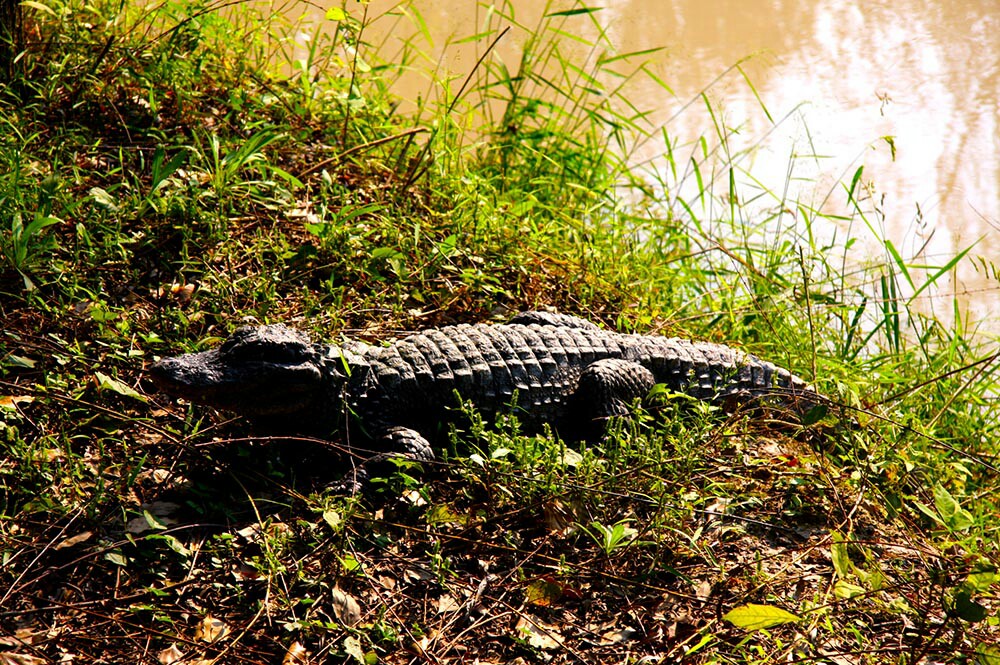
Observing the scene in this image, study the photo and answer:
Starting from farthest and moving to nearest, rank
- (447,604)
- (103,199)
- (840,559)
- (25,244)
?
(103,199)
(25,244)
(447,604)
(840,559)

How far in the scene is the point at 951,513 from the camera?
306 centimetres

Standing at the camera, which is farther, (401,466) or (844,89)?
(844,89)

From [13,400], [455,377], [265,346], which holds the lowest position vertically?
[455,377]

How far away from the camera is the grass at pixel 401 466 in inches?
118

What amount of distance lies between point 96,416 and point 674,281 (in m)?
3.40

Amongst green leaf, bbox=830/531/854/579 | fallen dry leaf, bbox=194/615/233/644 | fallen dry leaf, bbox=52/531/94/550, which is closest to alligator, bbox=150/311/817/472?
fallen dry leaf, bbox=52/531/94/550

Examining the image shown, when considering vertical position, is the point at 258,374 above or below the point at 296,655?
above

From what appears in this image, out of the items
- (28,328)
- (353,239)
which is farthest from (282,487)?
(353,239)

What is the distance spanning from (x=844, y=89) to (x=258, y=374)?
6.76 metres

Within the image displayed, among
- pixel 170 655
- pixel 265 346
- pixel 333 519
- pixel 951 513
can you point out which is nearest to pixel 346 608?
pixel 333 519

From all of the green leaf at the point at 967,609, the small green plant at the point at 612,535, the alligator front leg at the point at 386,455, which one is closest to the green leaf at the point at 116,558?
the alligator front leg at the point at 386,455

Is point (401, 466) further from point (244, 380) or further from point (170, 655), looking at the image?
point (170, 655)

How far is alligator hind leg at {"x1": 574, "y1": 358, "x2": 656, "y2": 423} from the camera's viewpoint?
3965mm

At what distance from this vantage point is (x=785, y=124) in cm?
771
